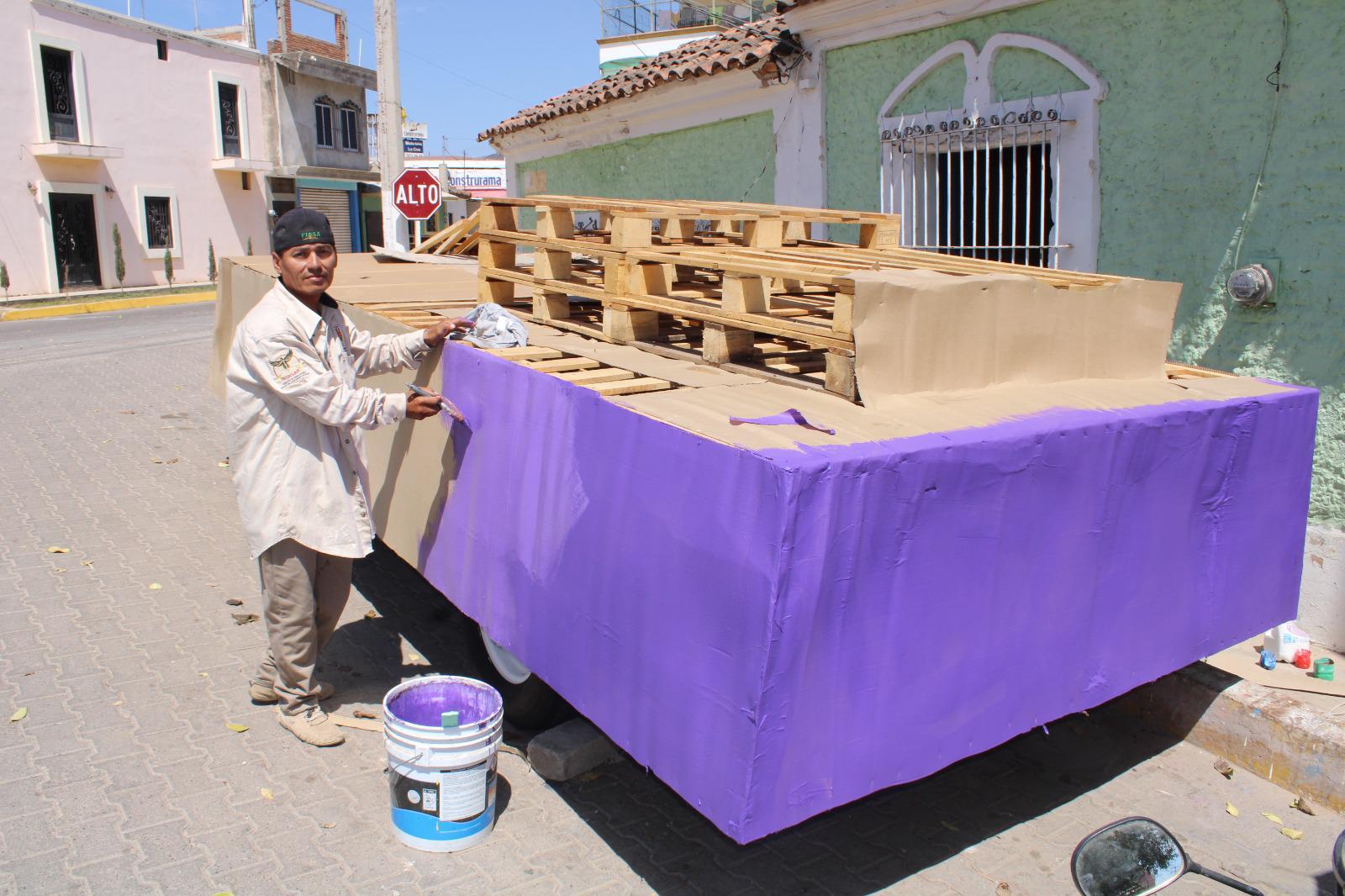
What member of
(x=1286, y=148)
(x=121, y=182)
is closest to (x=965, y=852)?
(x=1286, y=148)

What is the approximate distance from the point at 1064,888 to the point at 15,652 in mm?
4619

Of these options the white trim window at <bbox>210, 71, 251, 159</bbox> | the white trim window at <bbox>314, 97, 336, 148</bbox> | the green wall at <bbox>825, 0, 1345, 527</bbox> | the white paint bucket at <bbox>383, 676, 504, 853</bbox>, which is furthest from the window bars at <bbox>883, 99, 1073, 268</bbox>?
the white trim window at <bbox>314, 97, 336, 148</bbox>

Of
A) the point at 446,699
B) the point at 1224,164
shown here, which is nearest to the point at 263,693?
the point at 446,699

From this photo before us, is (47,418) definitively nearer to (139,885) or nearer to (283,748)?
(283,748)

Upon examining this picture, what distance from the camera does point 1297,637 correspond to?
16.3 ft

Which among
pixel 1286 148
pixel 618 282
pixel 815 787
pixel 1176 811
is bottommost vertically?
pixel 1176 811

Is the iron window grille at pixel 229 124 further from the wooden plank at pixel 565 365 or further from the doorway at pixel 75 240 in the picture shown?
the wooden plank at pixel 565 365

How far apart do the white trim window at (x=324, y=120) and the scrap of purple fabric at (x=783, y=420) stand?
3508 centimetres

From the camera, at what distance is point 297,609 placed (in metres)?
4.08

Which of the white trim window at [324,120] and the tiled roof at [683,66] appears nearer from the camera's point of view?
the tiled roof at [683,66]

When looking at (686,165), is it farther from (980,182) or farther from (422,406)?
(422,406)

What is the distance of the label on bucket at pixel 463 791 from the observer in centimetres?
338

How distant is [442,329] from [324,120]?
3423 cm

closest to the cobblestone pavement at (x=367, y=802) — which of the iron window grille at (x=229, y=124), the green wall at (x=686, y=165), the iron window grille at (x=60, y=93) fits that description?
the green wall at (x=686, y=165)
